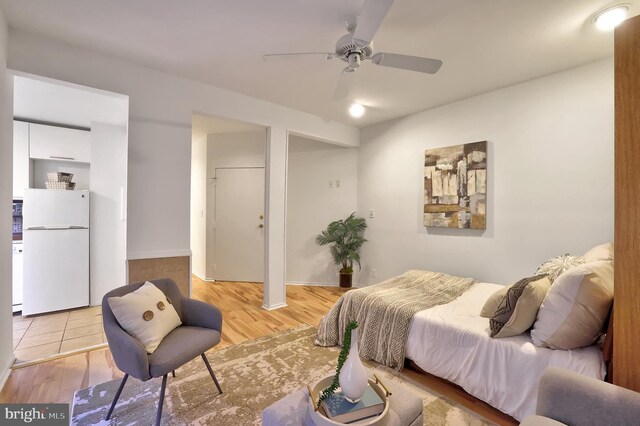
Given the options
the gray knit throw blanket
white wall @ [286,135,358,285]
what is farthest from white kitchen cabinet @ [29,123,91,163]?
the gray knit throw blanket

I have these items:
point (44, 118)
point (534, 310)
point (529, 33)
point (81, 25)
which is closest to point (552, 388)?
point (534, 310)

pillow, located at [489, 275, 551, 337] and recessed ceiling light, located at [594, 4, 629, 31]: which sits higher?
recessed ceiling light, located at [594, 4, 629, 31]

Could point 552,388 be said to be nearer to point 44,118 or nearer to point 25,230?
point 25,230

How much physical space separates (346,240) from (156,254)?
2.69 meters

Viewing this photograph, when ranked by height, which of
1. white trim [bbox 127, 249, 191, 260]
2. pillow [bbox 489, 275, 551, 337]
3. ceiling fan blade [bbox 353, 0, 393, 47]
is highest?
ceiling fan blade [bbox 353, 0, 393, 47]

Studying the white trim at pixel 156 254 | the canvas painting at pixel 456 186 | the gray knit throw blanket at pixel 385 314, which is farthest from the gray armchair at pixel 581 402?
the white trim at pixel 156 254

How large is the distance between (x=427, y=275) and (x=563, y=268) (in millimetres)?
1365

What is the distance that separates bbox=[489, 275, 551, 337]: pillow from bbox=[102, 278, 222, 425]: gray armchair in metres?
1.80

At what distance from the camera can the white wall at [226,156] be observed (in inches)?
188

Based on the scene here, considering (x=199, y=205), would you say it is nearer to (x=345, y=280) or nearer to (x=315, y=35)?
(x=345, y=280)

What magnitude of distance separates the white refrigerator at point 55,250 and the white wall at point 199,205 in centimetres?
162

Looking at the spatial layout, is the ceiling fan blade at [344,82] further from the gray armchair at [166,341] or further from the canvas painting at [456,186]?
the gray armchair at [166,341]

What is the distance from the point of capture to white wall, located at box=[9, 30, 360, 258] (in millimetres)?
2342

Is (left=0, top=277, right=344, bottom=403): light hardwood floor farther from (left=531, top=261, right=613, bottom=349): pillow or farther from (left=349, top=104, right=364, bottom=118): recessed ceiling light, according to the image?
(left=349, top=104, right=364, bottom=118): recessed ceiling light
